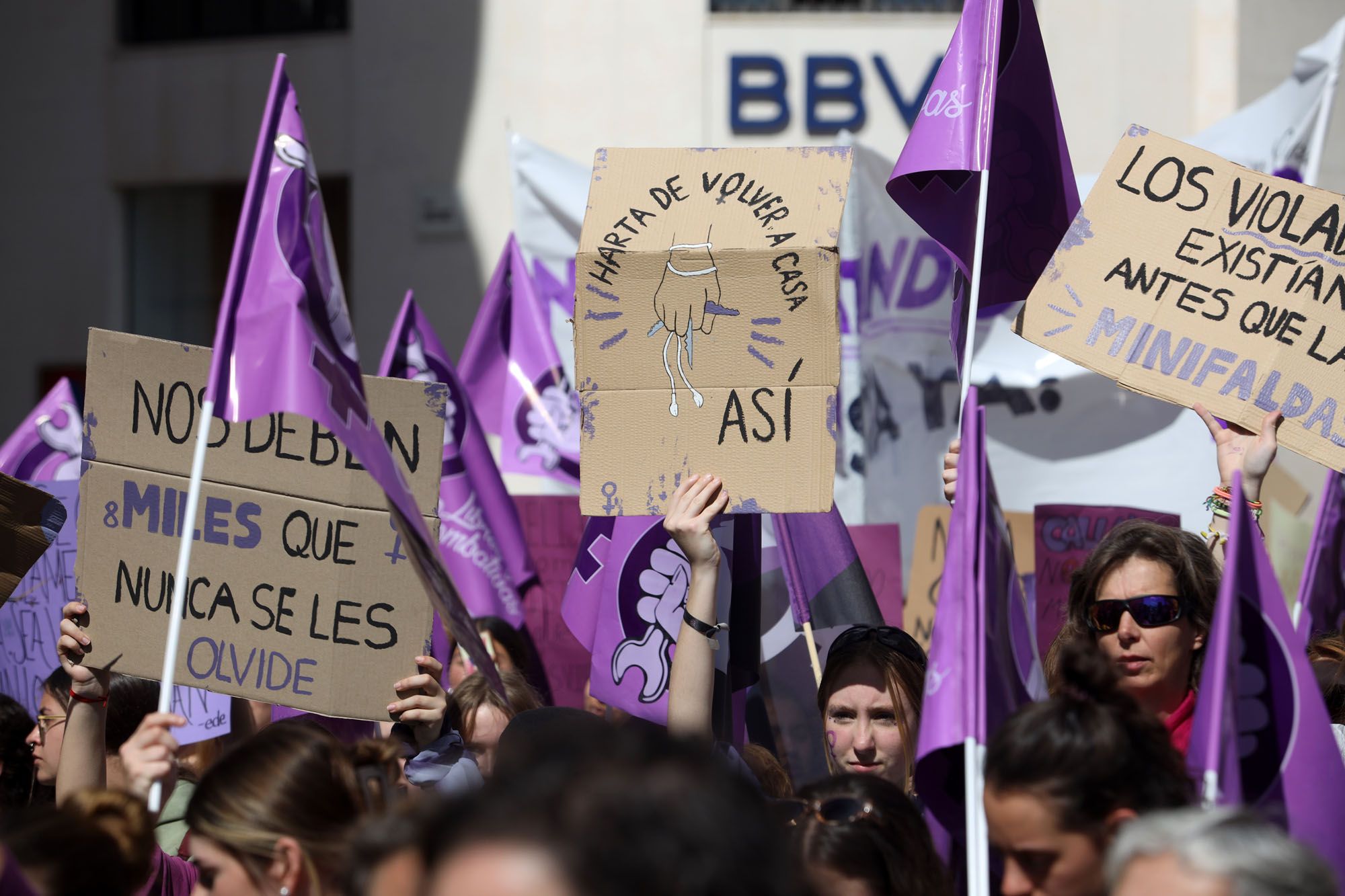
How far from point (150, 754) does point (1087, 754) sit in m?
1.65

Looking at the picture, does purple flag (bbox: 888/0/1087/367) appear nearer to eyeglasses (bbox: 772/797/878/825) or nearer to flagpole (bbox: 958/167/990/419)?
flagpole (bbox: 958/167/990/419)

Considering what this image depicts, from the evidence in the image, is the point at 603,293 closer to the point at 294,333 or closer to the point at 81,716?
the point at 294,333

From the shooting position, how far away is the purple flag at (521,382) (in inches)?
271

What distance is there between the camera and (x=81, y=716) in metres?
3.37

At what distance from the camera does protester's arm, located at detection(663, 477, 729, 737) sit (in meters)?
3.25

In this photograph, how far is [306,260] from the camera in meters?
3.37

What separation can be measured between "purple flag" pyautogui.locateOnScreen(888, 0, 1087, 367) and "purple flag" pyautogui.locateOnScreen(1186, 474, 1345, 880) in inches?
52.8

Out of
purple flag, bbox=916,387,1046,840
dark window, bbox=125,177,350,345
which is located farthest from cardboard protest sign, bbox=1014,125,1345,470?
dark window, bbox=125,177,350,345

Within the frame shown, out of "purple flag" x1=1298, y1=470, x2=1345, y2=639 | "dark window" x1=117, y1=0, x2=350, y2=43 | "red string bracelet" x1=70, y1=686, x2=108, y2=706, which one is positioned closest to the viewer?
"red string bracelet" x1=70, y1=686, x2=108, y2=706

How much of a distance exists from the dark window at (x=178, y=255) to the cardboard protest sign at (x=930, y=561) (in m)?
7.57

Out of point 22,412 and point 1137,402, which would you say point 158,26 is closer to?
point 22,412

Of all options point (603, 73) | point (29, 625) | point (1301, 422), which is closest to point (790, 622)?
point (1301, 422)

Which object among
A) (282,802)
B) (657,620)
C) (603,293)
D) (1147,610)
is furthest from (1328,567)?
(282,802)

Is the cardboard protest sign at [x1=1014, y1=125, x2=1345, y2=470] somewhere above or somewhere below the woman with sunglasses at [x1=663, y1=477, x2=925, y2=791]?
above
